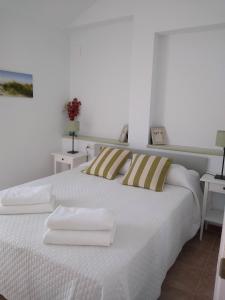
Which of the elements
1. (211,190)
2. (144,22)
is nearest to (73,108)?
(144,22)

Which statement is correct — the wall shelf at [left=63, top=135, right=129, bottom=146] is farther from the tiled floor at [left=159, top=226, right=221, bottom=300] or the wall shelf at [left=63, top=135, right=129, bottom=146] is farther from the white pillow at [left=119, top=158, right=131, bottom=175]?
the tiled floor at [left=159, top=226, right=221, bottom=300]

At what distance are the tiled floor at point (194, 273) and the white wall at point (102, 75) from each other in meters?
1.82

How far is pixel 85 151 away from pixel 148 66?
1.49 metres

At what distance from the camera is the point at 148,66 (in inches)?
117

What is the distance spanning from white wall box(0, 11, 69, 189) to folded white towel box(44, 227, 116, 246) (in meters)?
1.93

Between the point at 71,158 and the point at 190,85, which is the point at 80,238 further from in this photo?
the point at 190,85

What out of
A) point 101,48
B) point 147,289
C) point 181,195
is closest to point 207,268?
point 181,195

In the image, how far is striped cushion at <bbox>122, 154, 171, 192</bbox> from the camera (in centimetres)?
240

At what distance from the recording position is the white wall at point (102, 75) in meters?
3.36

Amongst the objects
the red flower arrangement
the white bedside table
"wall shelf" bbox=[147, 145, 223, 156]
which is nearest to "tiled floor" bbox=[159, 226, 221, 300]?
"wall shelf" bbox=[147, 145, 223, 156]

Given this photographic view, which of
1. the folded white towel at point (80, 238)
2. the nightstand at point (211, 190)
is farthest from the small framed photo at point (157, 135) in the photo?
the folded white towel at point (80, 238)

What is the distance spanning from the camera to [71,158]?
11.0 ft

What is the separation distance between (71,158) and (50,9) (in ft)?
6.30

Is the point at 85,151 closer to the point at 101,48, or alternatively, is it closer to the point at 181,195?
the point at 101,48
